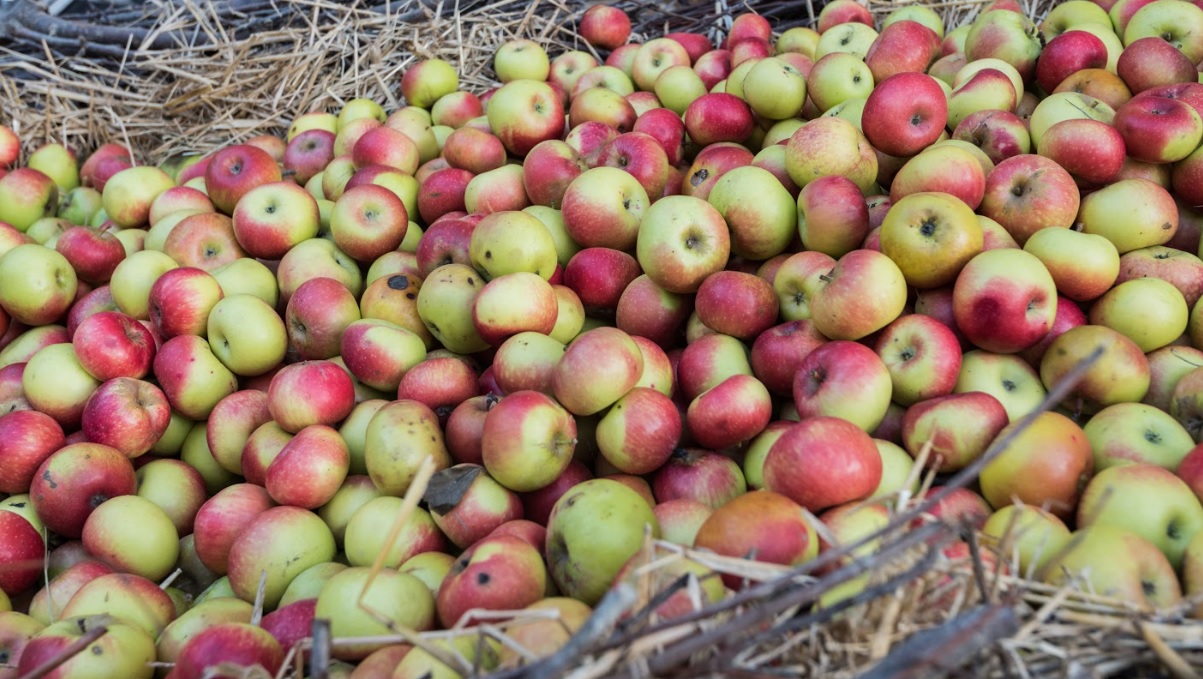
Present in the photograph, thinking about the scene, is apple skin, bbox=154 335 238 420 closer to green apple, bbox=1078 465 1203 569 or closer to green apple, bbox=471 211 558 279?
green apple, bbox=471 211 558 279

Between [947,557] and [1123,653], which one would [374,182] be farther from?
[1123,653]

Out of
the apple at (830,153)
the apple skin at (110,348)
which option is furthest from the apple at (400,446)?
the apple at (830,153)

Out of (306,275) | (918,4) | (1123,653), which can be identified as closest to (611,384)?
(1123,653)

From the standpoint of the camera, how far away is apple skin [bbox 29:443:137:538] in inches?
108

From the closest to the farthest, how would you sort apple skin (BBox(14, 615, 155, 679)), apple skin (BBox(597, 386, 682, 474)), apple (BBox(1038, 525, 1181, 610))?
apple (BBox(1038, 525, 1181, 610)) < apple skin (BBox(14, 615, 155, 679)) < apple skin (BBox(597, 386, 682, 474))

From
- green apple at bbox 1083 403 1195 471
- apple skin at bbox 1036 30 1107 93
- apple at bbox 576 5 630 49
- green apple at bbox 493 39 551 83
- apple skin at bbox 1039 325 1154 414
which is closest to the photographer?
green apple at bbox 1083 403 1195 471

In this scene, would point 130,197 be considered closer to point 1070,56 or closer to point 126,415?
point 126,415

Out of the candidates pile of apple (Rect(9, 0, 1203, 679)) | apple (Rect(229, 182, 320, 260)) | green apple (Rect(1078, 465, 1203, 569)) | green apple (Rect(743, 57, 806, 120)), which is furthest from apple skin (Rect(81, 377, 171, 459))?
green apple (Rect(1078, 465, 1203, 569))

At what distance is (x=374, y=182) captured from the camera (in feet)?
12.3

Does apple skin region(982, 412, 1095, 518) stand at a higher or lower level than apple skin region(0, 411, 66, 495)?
lower

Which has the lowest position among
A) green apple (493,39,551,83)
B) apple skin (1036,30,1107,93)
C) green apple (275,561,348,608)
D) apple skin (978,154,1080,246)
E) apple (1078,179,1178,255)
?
green apple (275,561,348,608)

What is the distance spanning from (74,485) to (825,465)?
7.98 feet

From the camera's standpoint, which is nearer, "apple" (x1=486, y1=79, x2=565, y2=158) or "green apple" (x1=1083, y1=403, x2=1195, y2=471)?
"green apple" (x1=1083, y1=403, x2=1195, y2=471)

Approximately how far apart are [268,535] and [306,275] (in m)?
1.32
